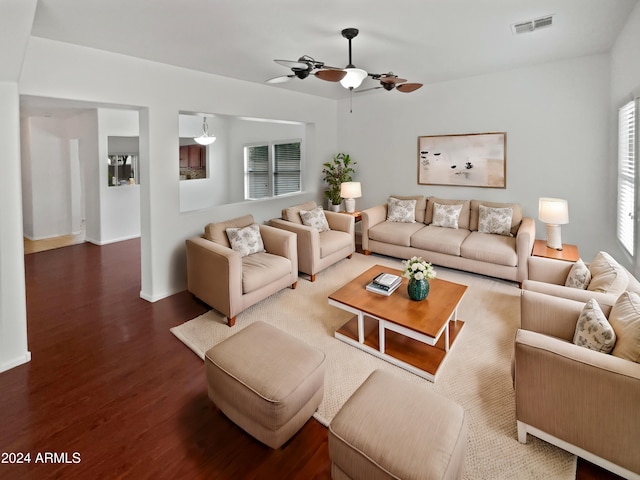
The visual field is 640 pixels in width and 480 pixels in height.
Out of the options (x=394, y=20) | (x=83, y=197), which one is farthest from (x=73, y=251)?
(x=394, y=20)

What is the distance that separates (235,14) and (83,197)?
6.27 meters

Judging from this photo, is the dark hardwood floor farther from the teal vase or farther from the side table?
the side table

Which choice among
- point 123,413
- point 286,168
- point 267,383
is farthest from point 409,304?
point 286,168

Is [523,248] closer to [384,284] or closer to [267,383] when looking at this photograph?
[384,284]

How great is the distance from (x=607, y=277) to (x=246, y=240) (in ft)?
11.3

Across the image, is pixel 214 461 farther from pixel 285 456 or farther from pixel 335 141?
pixel 335 141

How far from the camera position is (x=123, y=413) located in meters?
2.26

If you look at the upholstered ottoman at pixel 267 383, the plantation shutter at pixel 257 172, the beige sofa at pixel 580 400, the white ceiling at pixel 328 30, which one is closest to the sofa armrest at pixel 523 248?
the white ceiling at pixel 328 30

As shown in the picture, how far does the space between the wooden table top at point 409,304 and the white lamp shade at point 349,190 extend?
2708 millimetres

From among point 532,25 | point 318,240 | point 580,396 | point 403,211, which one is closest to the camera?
point 580,396

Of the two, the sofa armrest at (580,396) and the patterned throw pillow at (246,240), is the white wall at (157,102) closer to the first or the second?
the patterned throw pillow at (246,240)

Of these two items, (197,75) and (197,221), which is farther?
(197,221)

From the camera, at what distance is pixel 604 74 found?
4129 millimetres

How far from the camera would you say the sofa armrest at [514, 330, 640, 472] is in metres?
1.62
